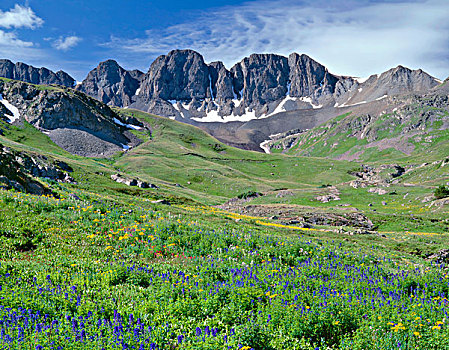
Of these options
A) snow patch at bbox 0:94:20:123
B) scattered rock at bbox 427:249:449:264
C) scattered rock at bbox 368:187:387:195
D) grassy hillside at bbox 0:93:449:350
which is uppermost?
snow patch at bbox 0:94:20:123

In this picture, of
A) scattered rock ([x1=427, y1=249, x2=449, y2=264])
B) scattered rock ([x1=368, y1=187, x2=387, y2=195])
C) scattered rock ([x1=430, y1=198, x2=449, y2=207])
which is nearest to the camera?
scattered rock ([x1=427, y1=249, x2=449, y2=264])

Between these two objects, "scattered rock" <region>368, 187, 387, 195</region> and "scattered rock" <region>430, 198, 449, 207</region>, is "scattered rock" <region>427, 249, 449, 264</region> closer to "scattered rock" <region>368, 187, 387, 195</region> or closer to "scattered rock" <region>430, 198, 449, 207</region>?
"scattered rock" <region>430, 198, 449, 207</region>

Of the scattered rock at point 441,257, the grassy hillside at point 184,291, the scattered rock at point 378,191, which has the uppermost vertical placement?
the scattered rock at point 378,191

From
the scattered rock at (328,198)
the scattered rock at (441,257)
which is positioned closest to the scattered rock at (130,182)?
the scattered rock at (328,198)

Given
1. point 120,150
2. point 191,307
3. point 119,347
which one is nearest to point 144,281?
point 191,307

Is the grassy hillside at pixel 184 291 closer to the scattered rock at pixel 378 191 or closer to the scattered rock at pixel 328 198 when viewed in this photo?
the scattered rock at pixel 328 198

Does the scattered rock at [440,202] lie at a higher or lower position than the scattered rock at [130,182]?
higher

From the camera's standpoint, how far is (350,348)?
6.38m

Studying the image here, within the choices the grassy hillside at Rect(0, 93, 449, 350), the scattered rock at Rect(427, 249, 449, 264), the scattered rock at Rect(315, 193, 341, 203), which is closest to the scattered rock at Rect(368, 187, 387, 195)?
the scattered rock at Rect(315, 193, 341, 203)

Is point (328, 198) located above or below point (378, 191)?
below

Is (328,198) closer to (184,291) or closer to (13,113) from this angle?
(184,291)

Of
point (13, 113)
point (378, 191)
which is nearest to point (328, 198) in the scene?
point (378, 191)

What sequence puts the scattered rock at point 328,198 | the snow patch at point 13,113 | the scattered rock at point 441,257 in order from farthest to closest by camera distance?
1. the snow patch at point 13,113
2. the scattered rock at point 328,198
3. the scattered rock at point 441,257

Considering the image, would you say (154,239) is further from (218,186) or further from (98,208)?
(218,186)
